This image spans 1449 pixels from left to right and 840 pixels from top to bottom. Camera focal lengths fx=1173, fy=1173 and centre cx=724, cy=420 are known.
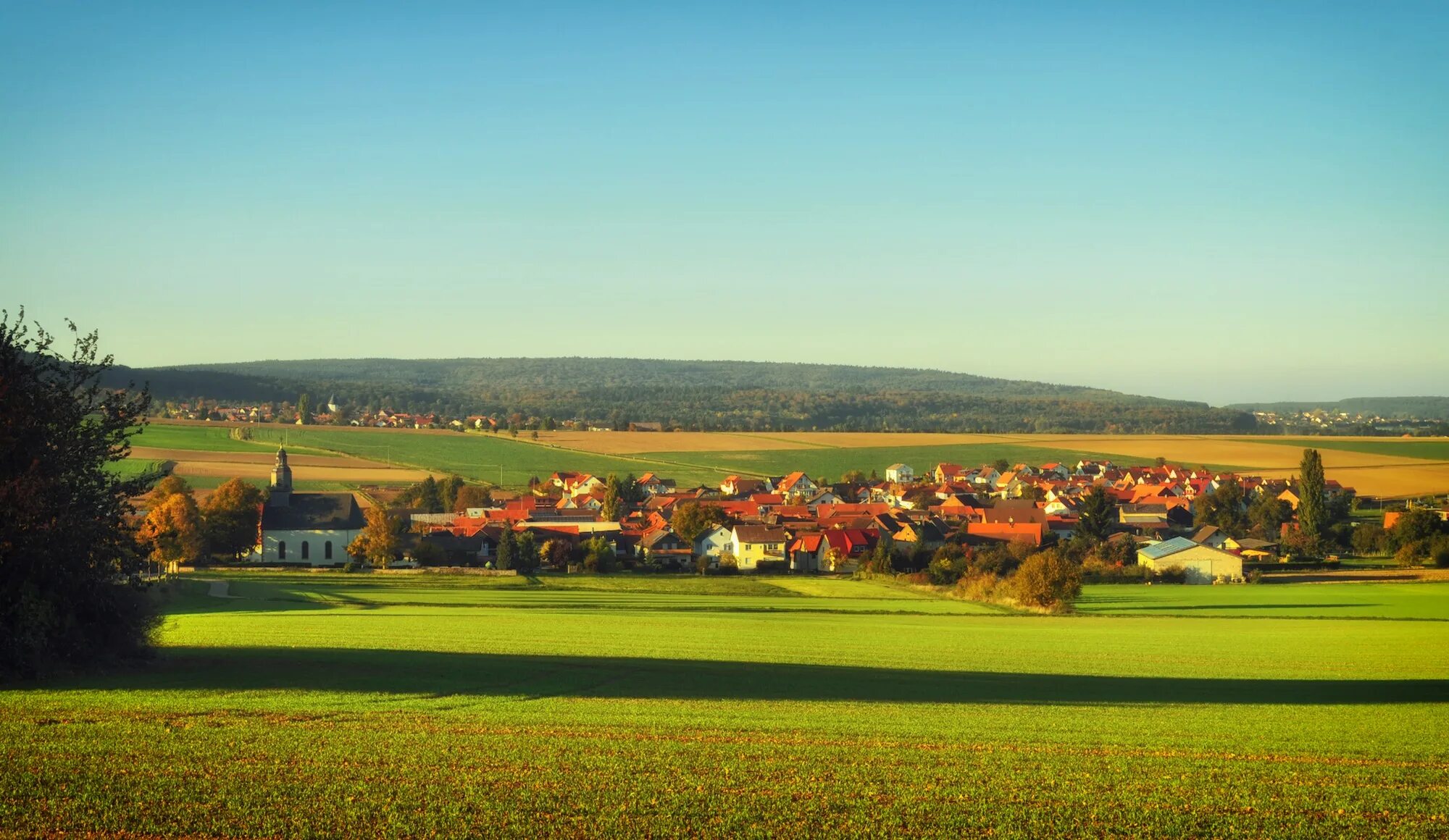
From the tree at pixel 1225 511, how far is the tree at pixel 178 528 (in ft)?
206

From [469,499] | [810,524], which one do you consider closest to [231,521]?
[469,499]

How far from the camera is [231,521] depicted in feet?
222

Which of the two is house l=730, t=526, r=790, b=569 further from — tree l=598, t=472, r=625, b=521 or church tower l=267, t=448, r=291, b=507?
church tower l=267, t=448, r=291, b=507

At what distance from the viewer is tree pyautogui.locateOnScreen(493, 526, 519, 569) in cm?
6250

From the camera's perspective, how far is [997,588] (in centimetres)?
4991

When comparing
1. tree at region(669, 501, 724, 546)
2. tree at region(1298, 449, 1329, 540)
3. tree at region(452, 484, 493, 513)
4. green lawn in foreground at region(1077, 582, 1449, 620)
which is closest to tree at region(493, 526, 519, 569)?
tree at region(669, 501, 724, 546)

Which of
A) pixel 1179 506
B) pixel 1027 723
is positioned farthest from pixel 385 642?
pixel 1179 506

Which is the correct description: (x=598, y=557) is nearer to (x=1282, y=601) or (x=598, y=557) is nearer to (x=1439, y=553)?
(x=1282, y=601)

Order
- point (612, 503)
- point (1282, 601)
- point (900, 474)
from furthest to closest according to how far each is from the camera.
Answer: point (900, 474), point (612, 503), point (1282, 601)

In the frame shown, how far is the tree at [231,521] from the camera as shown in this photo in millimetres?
67000

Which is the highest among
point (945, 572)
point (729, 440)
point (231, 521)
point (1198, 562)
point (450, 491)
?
point (729, 440)

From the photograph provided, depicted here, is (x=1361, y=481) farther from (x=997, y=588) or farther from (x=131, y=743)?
(x=131, y=743)

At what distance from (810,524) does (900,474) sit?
4124 centimetres

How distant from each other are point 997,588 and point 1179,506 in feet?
148
